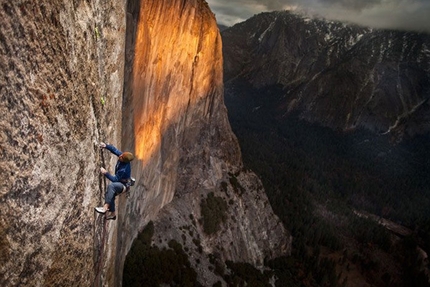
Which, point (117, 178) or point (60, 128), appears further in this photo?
point (117, 178)

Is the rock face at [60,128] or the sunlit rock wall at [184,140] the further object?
the sunlit rock wall at [184,140]

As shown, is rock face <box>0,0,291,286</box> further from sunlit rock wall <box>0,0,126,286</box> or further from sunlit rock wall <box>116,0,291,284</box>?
sunlit rock wall <box>116,0,291,284</box>

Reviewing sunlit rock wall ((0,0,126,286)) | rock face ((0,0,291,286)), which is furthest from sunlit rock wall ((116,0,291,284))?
sunlit rock wall ((0,0,126,286))

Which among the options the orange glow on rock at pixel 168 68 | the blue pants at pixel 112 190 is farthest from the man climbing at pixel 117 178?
the orange glow on rock at pixel 168 68

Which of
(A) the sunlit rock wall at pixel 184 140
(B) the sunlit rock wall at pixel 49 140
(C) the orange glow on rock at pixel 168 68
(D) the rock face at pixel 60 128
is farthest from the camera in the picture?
(A) the sunlit rock wall at pixel 184 140

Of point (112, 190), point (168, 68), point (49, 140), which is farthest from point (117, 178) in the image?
point (168, 68)

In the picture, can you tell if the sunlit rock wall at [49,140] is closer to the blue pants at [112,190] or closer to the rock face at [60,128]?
the rock face at [60,128]

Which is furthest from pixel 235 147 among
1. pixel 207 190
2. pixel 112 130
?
pixel 112 130

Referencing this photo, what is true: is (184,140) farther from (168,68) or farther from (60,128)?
(60,128)

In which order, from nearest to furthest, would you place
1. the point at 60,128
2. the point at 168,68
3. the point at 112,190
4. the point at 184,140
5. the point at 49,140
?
1. the point at 49,140
2. the point at 60,128
3. the point at 112,190
4. the point at 168,68
5. the point at 184,140
